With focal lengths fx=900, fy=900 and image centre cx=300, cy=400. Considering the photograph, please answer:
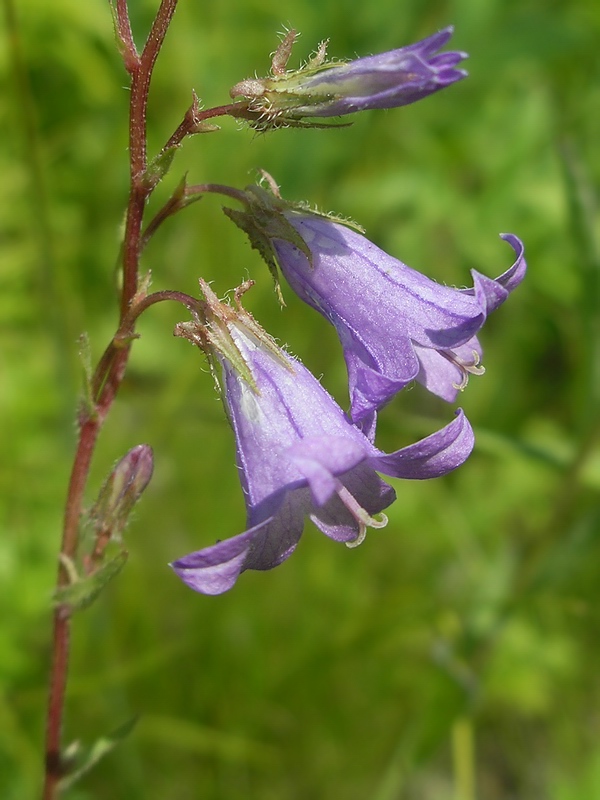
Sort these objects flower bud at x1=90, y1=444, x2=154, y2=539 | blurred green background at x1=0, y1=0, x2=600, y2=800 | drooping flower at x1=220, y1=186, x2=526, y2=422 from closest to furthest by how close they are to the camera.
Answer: drooping flower at x1=220, y1=186, x2=526, y2=422 < flower bud at x1=90, y1=444, x2=154, y2=539 < blurred green background at x1=0, y1=0, x2=600, y2=800

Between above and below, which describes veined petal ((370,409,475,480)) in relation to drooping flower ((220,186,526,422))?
below

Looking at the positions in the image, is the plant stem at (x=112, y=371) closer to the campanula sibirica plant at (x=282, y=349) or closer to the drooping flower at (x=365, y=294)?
the campanula sibirica plant at (x=282, y=349)

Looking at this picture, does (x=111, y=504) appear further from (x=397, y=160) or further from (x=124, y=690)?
(x=397, y=160)

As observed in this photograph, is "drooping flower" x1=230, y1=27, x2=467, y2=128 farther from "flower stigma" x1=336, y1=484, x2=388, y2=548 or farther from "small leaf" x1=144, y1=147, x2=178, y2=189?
"flower stigma" x1=336, y1=484, x2=388, y2=548

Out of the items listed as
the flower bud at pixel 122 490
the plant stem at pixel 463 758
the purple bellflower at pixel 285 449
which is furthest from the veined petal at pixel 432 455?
the plant stem at pixel 463 758

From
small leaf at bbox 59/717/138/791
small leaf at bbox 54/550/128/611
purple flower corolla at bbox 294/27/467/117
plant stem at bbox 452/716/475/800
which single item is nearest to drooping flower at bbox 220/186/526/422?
purple flower corolla at bbox 294/27/467/117

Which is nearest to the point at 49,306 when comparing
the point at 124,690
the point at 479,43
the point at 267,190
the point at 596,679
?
the point at 124,690

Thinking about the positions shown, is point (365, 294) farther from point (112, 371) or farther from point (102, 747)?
point (102, 747)
